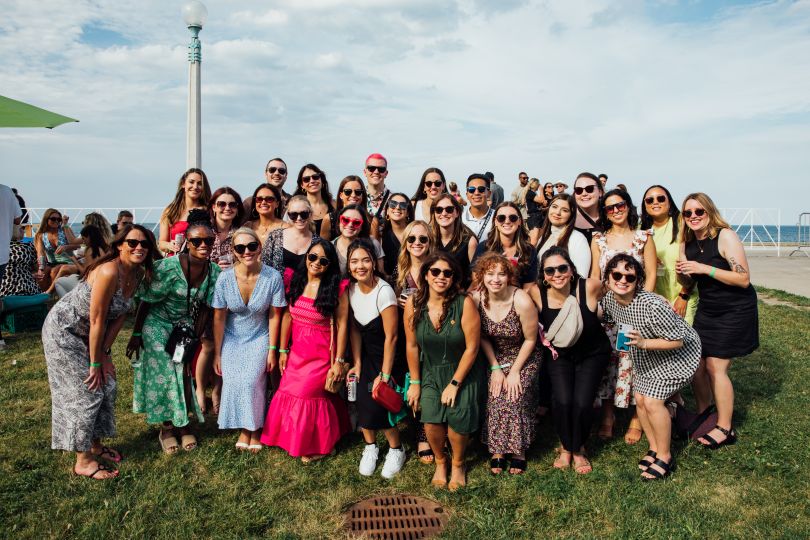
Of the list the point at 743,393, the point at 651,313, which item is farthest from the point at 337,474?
the point at 743,393

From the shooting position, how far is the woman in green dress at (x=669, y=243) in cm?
501

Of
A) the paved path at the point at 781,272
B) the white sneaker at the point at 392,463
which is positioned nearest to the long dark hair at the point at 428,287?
the white sneaker at the point at 392,463

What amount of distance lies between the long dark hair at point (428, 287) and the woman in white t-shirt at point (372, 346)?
0.25 metres

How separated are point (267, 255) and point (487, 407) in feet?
7.71

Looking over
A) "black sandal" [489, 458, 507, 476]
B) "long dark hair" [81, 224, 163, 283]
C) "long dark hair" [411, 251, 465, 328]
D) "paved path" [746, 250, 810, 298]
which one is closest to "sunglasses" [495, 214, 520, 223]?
"long dark hair" [411, 251, 465, 328]

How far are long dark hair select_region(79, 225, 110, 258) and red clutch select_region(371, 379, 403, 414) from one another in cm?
606

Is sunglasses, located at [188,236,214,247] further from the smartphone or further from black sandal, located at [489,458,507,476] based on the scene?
the smartphone

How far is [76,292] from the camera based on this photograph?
4082 mm

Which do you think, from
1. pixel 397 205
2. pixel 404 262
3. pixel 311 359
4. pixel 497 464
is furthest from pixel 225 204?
pixel 497 464

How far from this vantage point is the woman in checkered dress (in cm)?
408

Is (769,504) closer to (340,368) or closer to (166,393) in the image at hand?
(340,368)

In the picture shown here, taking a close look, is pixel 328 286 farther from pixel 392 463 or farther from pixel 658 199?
pixel 658 199

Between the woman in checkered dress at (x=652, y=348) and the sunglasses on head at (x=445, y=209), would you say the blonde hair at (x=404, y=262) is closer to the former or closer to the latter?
Answer: the sunglasses on head at (x=445, y=209)

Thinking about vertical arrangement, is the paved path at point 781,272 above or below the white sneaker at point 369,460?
above
